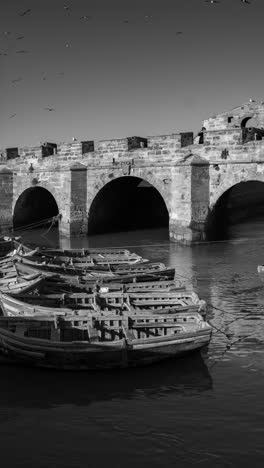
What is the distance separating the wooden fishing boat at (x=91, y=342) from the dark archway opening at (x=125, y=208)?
18.9m

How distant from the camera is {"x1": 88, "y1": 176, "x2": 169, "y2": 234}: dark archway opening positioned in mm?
30688

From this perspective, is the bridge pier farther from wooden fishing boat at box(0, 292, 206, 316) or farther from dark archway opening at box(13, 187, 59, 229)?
wooden fishing boat at box(0, 292, 206, 316)

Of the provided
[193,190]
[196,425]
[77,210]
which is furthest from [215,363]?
[77,210]

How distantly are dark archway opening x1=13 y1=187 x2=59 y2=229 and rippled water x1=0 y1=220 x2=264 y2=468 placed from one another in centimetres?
2262

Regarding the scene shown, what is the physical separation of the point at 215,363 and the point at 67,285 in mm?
5698

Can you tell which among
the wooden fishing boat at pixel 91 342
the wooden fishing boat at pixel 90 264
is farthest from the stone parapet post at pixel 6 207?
the wooden fishing boat at pixel 91 342

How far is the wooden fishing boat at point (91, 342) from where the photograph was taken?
1003 cm

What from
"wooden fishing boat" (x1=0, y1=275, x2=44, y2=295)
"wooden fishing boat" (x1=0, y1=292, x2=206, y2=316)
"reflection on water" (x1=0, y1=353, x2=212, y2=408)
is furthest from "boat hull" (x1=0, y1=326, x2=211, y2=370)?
"wooden fishing boat" (x1=0, y1=275, x2=44, y2=295)

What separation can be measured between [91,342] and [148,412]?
2.02m

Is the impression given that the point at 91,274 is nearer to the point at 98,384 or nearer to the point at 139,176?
the point at 98,384

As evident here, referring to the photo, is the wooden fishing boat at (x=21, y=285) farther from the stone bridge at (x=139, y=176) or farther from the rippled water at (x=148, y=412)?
the stone bridge at (x=139, y=176)

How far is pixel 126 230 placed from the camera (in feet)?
109

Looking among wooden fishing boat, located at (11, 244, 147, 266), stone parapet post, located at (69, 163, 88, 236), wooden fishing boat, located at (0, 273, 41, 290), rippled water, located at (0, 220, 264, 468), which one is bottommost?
rippled water, located at (0, 220, 264, 468)

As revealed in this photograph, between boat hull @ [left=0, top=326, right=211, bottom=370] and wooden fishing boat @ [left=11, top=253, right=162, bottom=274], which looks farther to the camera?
wooden fishing boat @ [left=11, top=253, right=162, bottom=274]
